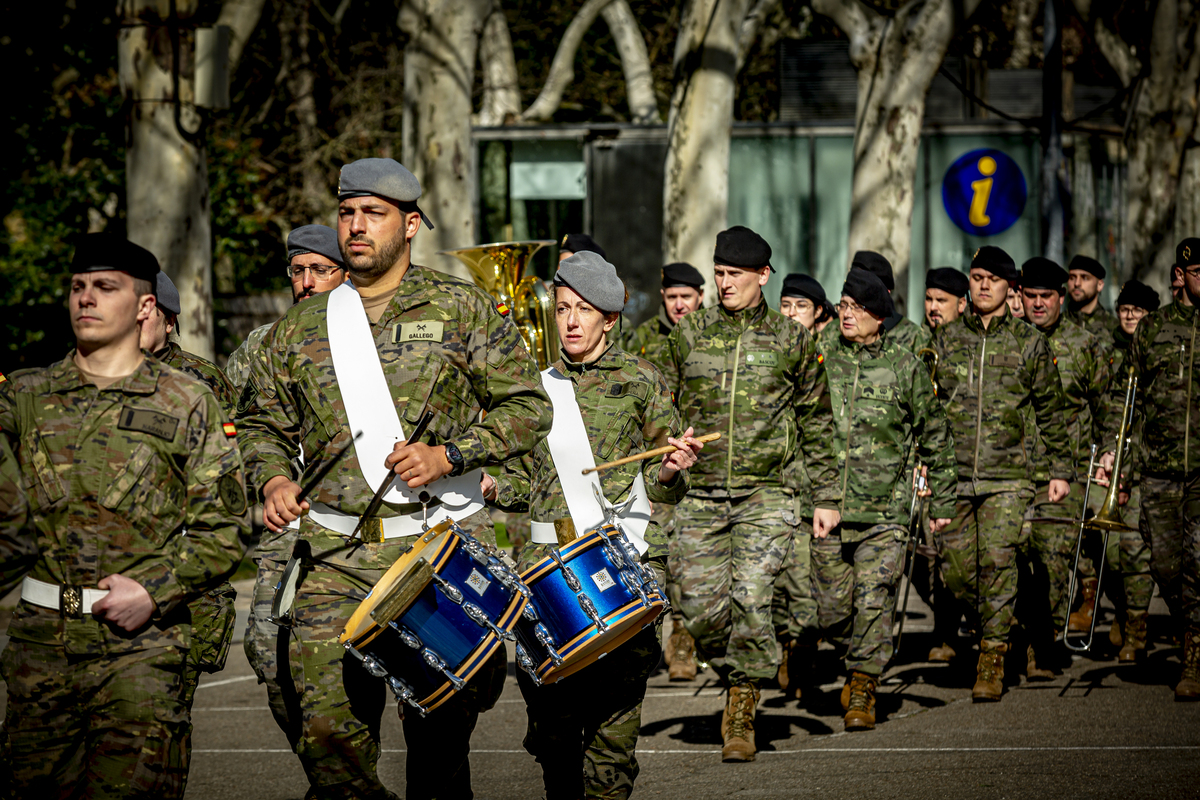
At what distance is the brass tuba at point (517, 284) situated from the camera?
10.8m

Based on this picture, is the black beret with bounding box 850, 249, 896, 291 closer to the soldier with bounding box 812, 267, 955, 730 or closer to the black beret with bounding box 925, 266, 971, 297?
the black beret with bounding box 925, 266, 971, 297

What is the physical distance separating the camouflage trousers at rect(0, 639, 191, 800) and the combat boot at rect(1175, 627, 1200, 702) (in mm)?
6370

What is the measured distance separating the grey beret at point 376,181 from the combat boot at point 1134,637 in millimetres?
7069

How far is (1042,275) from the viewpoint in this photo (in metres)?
10.5

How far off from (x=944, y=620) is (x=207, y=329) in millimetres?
7383

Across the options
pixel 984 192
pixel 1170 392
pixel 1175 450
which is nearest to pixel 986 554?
pixel 1175 450

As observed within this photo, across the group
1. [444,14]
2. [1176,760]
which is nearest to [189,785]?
[1176,760]

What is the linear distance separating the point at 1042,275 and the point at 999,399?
58.9 inches

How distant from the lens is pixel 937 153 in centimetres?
2552

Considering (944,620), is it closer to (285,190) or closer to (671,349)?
(671,349)

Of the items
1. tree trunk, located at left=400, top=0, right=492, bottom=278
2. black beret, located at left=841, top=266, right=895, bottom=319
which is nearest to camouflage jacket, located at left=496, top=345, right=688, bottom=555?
black beret, located at left=841, top=266, right=895, bottom=319

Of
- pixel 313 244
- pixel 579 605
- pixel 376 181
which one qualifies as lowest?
pixel 579 605

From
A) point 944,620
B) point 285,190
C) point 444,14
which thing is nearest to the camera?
point 944,620

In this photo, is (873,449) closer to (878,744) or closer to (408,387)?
(878,744)
